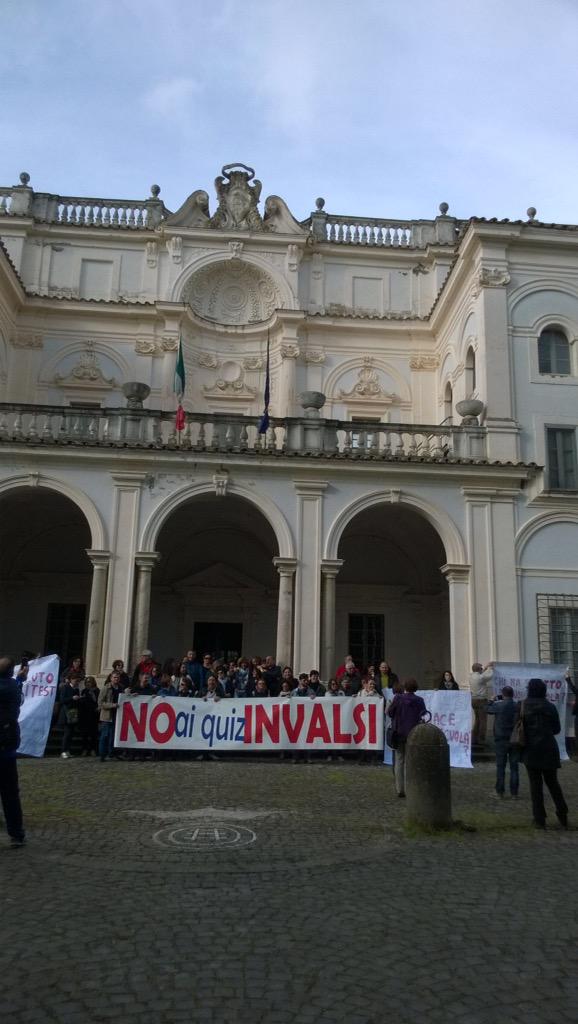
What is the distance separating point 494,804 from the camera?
1069 centimetres

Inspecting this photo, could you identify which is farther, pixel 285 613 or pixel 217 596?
pixel 217 596

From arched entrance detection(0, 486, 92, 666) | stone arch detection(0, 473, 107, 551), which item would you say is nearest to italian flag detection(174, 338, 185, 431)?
stone arch detection(0, 473, 107, 551)

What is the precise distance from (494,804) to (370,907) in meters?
5.16

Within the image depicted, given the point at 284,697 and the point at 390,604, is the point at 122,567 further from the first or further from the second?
the point at 390,604

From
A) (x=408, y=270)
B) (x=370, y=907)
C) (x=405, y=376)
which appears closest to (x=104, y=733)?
(x=370, y=907)

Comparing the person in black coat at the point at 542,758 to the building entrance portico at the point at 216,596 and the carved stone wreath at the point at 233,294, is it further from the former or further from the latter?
the carved stone wreath at the point at 233,294

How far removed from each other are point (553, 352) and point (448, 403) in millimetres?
3980

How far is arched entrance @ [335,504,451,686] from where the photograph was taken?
75.8 feet

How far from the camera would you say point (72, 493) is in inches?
746

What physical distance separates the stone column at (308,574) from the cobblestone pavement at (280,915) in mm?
8216

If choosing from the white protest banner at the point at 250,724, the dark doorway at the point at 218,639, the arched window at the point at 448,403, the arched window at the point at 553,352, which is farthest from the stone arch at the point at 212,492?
the arched window at the point at 553,352

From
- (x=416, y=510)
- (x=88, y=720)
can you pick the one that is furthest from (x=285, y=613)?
(x=88, y=720)

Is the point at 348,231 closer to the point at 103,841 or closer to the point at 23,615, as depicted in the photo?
the point at 23,615

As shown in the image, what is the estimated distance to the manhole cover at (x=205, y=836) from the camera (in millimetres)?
7832
